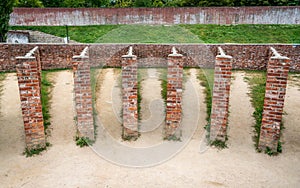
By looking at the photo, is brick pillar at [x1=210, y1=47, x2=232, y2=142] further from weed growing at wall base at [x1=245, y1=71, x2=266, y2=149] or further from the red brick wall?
the red brick wall

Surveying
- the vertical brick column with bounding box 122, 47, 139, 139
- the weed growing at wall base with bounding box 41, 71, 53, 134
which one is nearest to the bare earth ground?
the weed growing at wall base with bounding box 41, 71, 53, 134

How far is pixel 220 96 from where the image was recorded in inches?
230

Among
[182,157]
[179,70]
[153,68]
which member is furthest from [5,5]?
[182,157]

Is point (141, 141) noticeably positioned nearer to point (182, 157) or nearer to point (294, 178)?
point (182, 157)

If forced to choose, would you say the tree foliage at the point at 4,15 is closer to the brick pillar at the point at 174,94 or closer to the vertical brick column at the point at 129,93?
the vertical brick column at the point at 129,93

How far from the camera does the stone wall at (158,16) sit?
955 inches

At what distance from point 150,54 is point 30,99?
7.31 metres

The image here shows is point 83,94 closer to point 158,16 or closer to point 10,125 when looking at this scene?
point 10,125

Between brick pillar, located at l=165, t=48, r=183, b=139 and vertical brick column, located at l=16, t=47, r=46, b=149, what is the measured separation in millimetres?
2664

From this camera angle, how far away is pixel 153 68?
12469 millimetres

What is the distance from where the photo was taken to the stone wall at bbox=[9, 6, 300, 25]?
24250mm

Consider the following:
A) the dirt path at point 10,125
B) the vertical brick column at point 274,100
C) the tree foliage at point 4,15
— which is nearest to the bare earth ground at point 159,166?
the dirt path at point 10,125

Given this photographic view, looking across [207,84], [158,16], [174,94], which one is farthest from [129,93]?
[158,16]

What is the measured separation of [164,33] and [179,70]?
53.2ft
